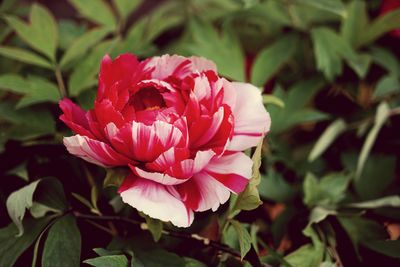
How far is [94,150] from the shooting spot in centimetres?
36

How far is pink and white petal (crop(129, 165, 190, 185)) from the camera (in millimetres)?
356

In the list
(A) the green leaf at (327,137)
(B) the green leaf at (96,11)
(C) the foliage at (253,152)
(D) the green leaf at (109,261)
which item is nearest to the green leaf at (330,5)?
(C) the foliage at (253,152)

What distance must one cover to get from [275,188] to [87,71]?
205mm

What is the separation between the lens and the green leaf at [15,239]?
0.41m

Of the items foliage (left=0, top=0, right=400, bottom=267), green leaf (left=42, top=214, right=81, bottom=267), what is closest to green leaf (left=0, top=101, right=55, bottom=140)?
foliage (left=0, top=0, right=400, bottom=267)

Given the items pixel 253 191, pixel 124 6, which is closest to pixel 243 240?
pixel 253 191

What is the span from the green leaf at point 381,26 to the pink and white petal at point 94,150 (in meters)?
0.34

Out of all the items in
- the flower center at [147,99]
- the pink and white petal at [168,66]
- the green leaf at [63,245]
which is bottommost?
the green leaf at [63,245]

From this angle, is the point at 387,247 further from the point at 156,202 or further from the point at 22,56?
the point at 22,56

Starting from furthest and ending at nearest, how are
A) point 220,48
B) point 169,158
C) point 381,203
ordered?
point 220,48 < point 381,203 < point 169,158

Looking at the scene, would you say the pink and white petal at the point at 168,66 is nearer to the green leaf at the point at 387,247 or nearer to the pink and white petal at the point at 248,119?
the pink and white petal at the point at 248,119

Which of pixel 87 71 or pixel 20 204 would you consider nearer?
pixel 20 204

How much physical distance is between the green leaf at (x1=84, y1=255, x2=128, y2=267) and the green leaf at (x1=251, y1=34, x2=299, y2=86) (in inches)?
9.6

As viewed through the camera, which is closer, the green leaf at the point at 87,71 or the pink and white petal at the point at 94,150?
the pink and white petal at the point at 94,150
